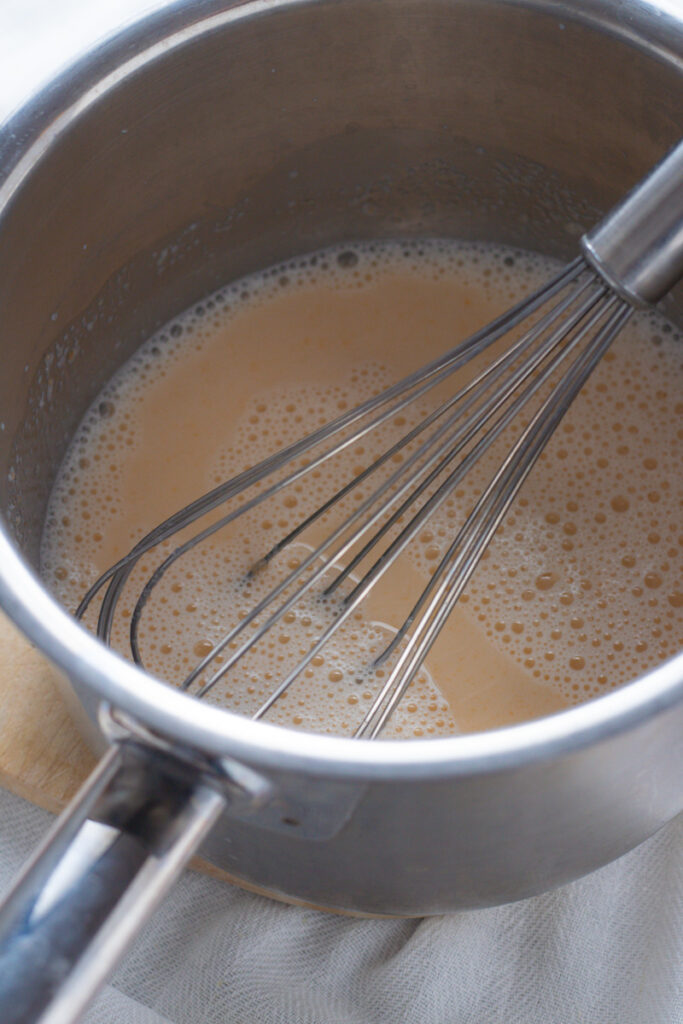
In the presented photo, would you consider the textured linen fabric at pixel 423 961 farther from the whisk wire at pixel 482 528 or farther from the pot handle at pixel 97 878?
the pot handle at pixel 97 878

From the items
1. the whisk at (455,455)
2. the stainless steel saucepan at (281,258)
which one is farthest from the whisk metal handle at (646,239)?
the stainless steel saucepan at (281,258)

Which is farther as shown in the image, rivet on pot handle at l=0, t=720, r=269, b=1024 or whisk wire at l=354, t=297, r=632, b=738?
whisk wire at l=354, t=297, r=632, b=738

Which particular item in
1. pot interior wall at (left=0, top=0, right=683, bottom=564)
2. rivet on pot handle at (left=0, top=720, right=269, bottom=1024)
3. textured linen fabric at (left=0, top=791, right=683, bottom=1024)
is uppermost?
pot interior wall at (left=0, top=0, right=683, bottom=564)

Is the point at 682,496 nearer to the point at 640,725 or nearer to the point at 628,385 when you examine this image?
the point at 628,385

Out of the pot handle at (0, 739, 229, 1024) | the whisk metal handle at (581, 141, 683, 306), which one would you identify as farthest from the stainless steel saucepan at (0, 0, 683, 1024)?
the whisk metal handle at (581, 141, 683, 306)

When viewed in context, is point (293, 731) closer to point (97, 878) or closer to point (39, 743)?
point (97, 878)

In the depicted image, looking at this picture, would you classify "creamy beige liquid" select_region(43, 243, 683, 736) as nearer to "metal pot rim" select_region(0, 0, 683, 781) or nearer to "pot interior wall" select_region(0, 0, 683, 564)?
"pot interior wall" select_region(0, 0, 683, 564)

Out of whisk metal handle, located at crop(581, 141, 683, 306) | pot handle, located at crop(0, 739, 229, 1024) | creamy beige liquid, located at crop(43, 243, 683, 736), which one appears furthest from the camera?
creamy beige liquid, located at crop(43, 243, 683, 736)

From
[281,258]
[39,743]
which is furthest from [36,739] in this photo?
[281,258]
